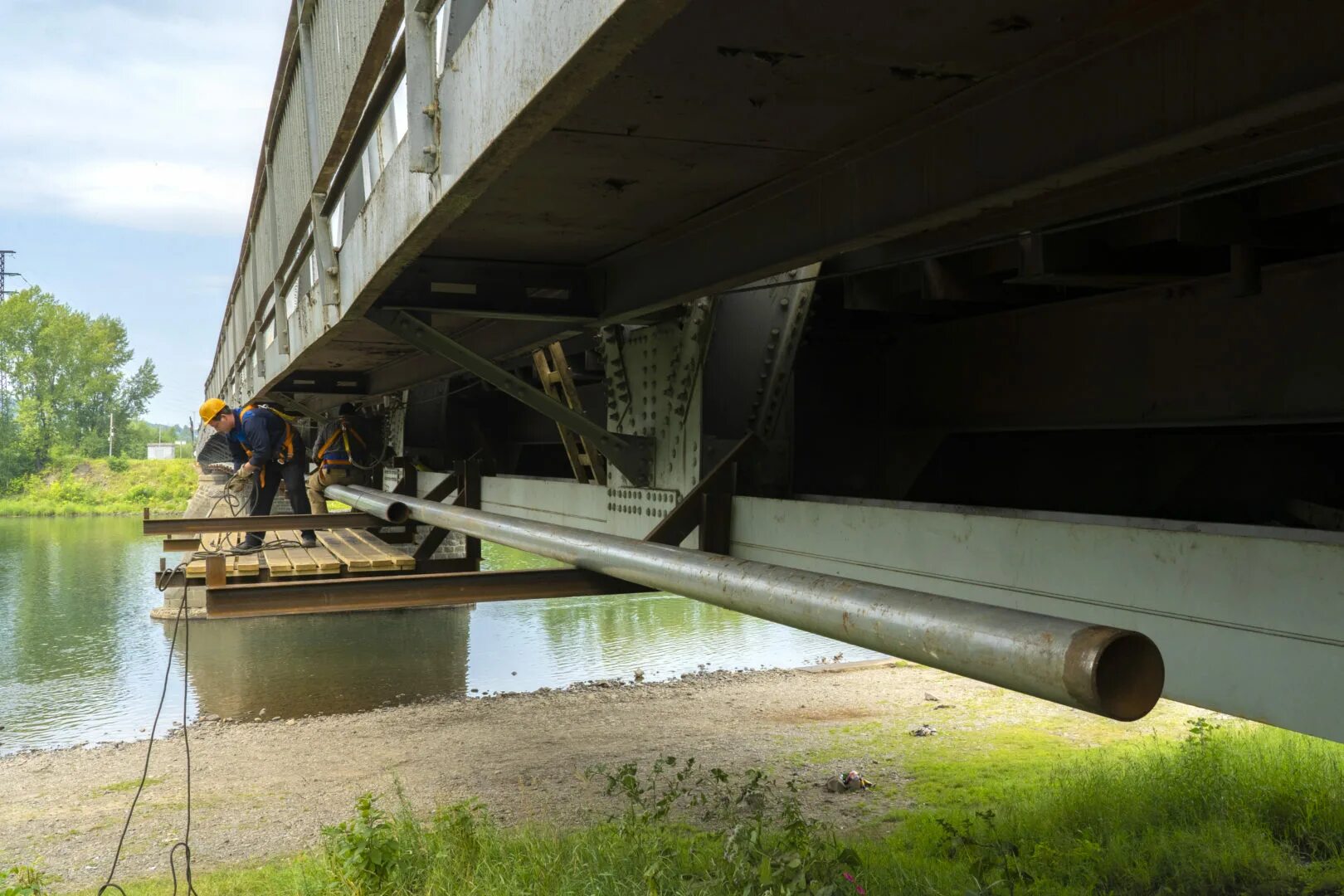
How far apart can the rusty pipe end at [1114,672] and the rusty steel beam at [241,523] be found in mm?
7313

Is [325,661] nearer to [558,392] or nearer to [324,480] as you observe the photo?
[324,480]

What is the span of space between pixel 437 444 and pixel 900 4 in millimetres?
9475

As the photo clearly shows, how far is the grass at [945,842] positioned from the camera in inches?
305

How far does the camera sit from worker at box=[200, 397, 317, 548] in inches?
420

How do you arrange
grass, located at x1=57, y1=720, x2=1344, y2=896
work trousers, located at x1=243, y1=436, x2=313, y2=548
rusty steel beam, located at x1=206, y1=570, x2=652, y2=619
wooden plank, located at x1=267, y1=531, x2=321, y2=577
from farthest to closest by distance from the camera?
work trousers, located at x1=243, y1=436, x2=313, y2=548, grass, located at x1=57, y1=720, x2=1344, y2=896, wooden plank, located at x1=267, y1=531, x2=321, y2=577, rusty steel beam, located at x1=206, y1=570, x2=652, y2=619

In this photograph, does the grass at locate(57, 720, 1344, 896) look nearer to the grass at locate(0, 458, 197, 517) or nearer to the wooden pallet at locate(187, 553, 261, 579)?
the wooden pallet at locate(187, 553, 261, 579)

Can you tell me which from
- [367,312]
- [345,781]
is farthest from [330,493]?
[367,312]

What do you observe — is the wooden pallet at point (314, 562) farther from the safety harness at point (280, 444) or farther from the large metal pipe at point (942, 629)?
the large metal pipe at point (942, 629)

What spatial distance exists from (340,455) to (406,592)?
7.90m

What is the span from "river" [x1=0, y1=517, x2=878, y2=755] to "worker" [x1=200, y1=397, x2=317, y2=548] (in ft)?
19.5

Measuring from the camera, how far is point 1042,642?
195cm

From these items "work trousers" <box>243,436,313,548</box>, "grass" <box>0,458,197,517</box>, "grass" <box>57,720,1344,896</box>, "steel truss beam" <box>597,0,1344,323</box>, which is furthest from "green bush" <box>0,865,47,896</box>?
"grass" <box>0,458,197,517</box>

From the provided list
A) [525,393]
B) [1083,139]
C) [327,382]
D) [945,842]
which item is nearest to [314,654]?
[327,382]

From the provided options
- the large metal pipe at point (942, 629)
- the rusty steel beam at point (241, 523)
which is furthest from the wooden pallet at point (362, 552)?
the large metal pipe at point (942, 629)
